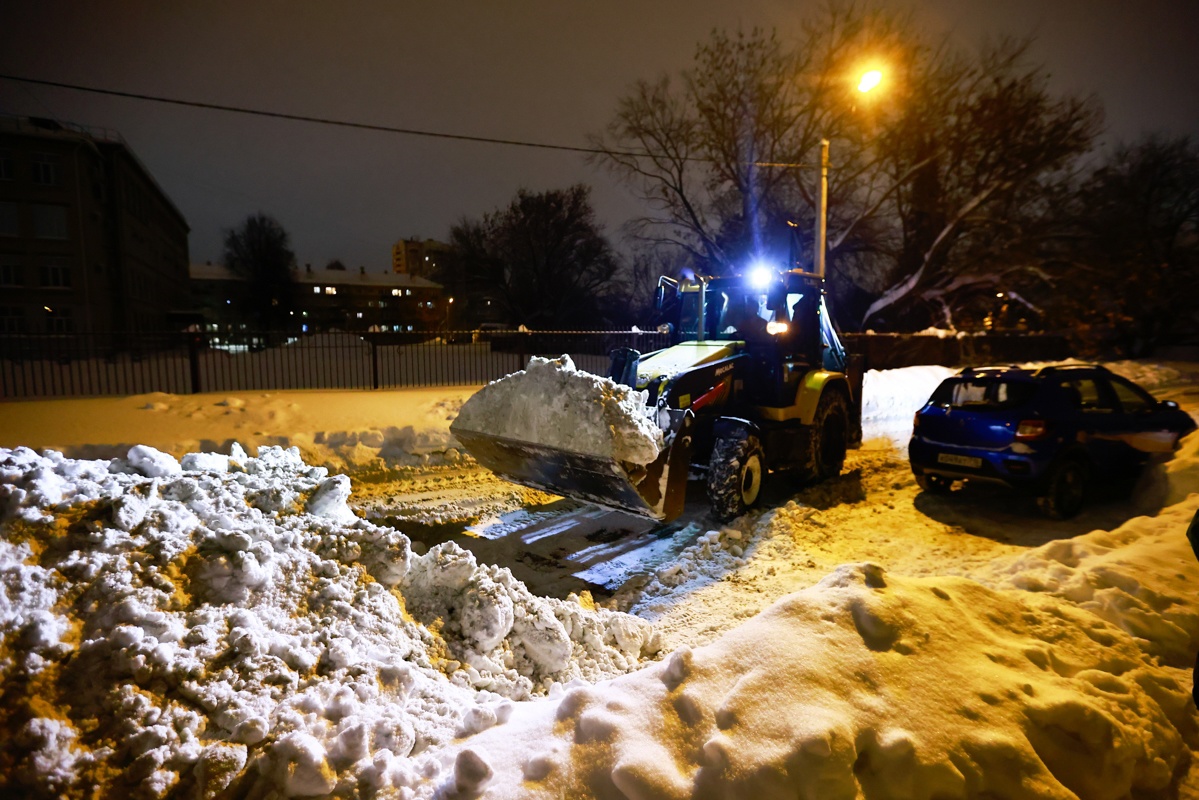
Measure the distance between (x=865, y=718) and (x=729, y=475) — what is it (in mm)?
4372

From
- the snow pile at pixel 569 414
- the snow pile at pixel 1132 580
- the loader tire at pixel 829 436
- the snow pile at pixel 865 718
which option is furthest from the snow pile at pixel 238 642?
the loader tire at pixel 829 436

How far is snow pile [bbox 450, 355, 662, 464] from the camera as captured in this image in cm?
575

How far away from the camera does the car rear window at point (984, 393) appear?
729cm

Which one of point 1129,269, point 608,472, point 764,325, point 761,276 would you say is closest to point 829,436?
point 764,325

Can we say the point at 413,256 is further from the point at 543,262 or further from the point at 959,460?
the point at 959,460

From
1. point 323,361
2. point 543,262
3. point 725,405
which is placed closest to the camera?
point 725,405

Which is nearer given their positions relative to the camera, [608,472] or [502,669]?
[502,669]

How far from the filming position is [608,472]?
584cm

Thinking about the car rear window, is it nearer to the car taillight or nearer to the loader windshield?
the car taillight

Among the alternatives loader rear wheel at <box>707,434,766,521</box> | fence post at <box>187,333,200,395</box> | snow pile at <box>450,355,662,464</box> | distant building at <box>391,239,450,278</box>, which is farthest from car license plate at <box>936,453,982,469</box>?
distant building at <box>391,239,450,278</box>

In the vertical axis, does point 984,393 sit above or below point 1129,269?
below

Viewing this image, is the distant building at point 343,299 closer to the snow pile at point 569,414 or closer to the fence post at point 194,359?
the fence post at point 194,359

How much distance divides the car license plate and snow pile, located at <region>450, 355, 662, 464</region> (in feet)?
12.2

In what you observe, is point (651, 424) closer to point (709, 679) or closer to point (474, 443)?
point (474, 443)
